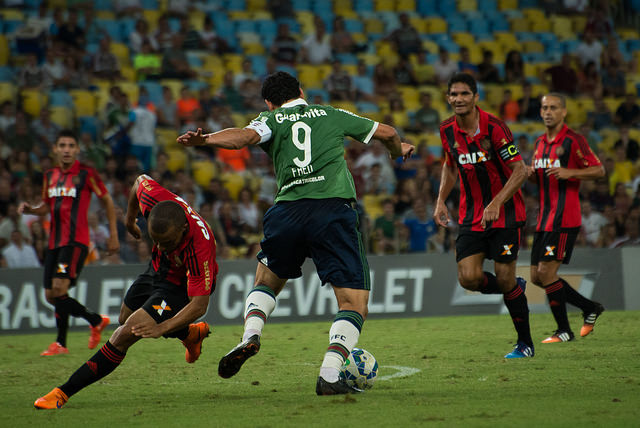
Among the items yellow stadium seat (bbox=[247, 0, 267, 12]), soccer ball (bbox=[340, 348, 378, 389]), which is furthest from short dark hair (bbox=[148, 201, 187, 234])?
yellow stadium seat (bbox=[247, 0, 267, 12])

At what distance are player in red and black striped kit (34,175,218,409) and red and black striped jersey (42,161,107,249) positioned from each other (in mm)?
3967

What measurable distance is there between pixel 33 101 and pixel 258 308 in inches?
446

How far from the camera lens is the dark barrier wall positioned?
12656mm

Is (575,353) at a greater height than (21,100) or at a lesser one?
lesser

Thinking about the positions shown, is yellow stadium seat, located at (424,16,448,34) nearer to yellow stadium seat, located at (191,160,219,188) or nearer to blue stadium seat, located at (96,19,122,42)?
blue stadium seat, located at (96,19,122,42)

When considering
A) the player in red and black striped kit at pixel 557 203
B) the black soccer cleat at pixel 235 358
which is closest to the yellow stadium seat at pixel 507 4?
the player in red and black striped kit at pixel 557 203

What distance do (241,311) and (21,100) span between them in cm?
632

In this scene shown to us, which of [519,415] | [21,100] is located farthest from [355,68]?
[519,415]

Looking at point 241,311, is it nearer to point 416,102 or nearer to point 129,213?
point 129,213

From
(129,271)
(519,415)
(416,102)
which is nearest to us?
(519,415)

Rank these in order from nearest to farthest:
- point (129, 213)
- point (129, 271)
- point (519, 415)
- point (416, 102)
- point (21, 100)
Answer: point (519, 415), point (129, 213), point (129, 271), point (21, 100), point (416, 102)

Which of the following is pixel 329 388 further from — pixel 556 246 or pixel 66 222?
pixel 66 222

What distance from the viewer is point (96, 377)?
5.83 metres

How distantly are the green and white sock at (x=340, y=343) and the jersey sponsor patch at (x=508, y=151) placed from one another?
8.05 ft
